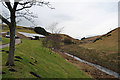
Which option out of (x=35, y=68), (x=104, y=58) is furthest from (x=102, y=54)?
(x=35, y=68)

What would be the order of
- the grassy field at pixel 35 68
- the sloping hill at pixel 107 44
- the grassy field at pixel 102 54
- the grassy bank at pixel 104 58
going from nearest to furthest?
the grassy field at pixel 35 68 < the grassy bank at pixel 104 58 < the grassy field at pixel 102 54 < the sloping hill at pixel 107 44

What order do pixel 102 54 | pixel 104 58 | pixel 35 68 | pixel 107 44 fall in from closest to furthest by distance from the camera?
pixel 35 68 → pixel 104 58 → pixel 102 54 → pixel 107 44

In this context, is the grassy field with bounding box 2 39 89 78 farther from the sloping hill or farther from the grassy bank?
the sloping hill

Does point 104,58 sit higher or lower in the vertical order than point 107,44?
lower

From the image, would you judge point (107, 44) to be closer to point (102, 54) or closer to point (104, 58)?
point (102, 54)

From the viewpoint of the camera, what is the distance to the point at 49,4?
321 inches

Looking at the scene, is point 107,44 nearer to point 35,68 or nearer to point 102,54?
point 102,54

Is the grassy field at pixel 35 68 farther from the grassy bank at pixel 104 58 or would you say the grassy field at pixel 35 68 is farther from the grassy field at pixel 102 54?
the grassy field at pixel 102 54

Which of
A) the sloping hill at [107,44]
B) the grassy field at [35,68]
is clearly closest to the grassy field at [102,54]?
the sloping hill at [107,44]

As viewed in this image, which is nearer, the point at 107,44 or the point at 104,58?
the point at 104,58

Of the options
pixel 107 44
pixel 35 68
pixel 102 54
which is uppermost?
pixel 107 44

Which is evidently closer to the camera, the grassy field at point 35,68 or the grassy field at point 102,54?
the grassy field at point 35,68

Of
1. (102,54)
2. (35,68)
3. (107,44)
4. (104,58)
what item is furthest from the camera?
(107,44)

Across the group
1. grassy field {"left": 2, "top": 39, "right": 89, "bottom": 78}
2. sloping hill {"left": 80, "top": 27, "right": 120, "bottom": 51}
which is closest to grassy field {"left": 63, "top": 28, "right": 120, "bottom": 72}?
sloping hill {"left": 80, "top": 27, "right": 120, "bottom": 51}
